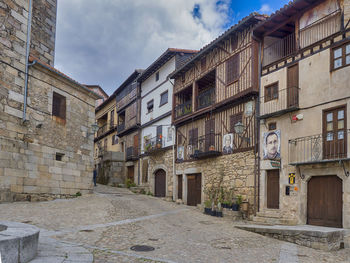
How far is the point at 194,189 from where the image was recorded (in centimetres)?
1739

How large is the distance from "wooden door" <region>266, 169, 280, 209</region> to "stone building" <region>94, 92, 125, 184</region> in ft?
50.6

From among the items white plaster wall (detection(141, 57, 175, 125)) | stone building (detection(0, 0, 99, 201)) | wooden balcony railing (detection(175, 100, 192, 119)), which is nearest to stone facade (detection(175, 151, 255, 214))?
wooden balcony railing (detection(175, 100, 192, 119))

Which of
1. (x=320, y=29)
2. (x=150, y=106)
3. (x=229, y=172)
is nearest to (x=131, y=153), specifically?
(x=150, y=106)

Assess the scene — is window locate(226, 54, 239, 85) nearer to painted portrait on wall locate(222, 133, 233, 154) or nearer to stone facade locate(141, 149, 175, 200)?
painted portrait on wall locate(222, 133, 233, 154)

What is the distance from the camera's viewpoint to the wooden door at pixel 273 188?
1212cm

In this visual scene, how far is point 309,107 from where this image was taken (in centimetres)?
1106

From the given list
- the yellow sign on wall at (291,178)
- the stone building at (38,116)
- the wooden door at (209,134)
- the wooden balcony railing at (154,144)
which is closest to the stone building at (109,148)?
the wooden balcony railing at (154,144)

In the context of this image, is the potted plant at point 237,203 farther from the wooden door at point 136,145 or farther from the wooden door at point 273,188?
the wooden door at point 136,145

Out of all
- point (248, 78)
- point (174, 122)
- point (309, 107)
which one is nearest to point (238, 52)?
point (248, 78)

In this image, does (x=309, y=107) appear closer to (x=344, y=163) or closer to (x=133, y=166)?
(x=344, y=163)

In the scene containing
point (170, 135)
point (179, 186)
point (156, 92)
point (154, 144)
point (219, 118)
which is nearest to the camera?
point (219, 118)

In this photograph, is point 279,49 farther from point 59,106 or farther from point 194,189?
point 59,106

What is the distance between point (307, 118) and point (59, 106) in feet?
33.1

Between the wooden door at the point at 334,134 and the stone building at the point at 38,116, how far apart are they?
10.1m
